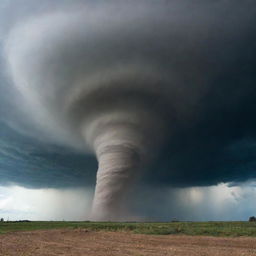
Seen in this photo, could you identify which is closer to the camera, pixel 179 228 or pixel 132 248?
pixel 132 248

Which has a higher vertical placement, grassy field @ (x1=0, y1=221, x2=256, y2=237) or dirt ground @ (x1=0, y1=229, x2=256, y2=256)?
grassy field @ (x1=0, y1=221, x2=256, y2=237)

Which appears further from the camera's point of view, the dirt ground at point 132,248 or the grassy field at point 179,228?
the grassy field at point 179,228

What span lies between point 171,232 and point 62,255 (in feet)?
99.1

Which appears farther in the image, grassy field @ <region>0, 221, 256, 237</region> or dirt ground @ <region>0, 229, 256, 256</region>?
grassy field @ <region>0, 221, 256, 237</region>

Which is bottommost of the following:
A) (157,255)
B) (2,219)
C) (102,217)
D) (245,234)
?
(157,255)

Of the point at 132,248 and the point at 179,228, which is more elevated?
the point at 179,228

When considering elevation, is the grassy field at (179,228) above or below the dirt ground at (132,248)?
above

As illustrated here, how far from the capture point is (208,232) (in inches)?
1916

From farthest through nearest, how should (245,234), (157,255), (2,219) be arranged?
(2,219) < (245,234) < (157,255)

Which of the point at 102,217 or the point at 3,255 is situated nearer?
the point at 3,255

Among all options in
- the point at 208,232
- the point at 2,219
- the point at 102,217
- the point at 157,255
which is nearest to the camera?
the point at 157,255

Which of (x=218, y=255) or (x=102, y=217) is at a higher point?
(x=102, y=217)

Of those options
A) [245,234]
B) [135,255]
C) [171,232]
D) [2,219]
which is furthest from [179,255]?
[2,219]

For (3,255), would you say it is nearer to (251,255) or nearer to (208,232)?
(251,255)
